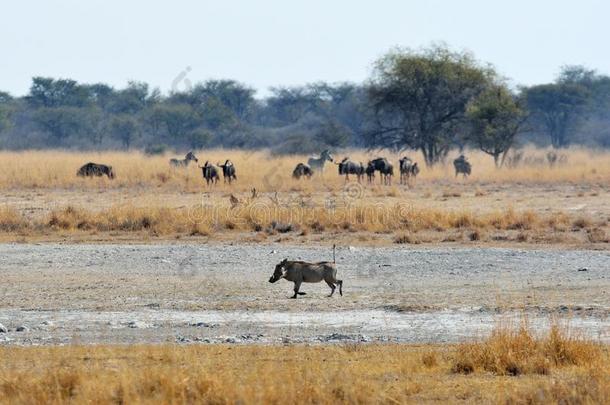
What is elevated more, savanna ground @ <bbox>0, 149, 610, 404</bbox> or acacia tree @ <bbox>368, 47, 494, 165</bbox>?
acacia tree @ <bbox>368, 47, 494, 165</bbox>

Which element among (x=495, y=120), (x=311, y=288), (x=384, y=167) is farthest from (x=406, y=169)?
(x=311, y=288)

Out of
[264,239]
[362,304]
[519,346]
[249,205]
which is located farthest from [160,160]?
[519,346]

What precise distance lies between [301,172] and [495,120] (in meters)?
12.7

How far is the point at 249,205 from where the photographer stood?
84.6ft

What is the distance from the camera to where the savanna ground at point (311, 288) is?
29.7ft

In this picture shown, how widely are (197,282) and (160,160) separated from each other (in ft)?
112

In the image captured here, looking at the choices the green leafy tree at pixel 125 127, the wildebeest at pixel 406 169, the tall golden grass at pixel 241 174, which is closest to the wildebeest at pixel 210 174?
the tall golden grass at pixel 241 174

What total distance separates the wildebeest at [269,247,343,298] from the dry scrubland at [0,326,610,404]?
12.0 ft

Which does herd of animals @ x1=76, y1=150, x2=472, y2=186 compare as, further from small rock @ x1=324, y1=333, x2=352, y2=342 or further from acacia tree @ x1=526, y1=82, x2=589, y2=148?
acacia tree @ x1=526, y1=82, x2=589, y2=148

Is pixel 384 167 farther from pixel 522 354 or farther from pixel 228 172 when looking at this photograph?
pixel 522 354

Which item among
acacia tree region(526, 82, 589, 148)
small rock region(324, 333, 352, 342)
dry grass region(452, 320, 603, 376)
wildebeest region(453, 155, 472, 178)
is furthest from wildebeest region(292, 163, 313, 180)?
acacia tree region(526, 82, 589, 148)

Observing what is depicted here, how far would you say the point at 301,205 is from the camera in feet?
88.3

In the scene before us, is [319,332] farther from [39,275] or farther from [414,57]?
[414,57]

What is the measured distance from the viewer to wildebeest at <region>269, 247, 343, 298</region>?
1489 cm
